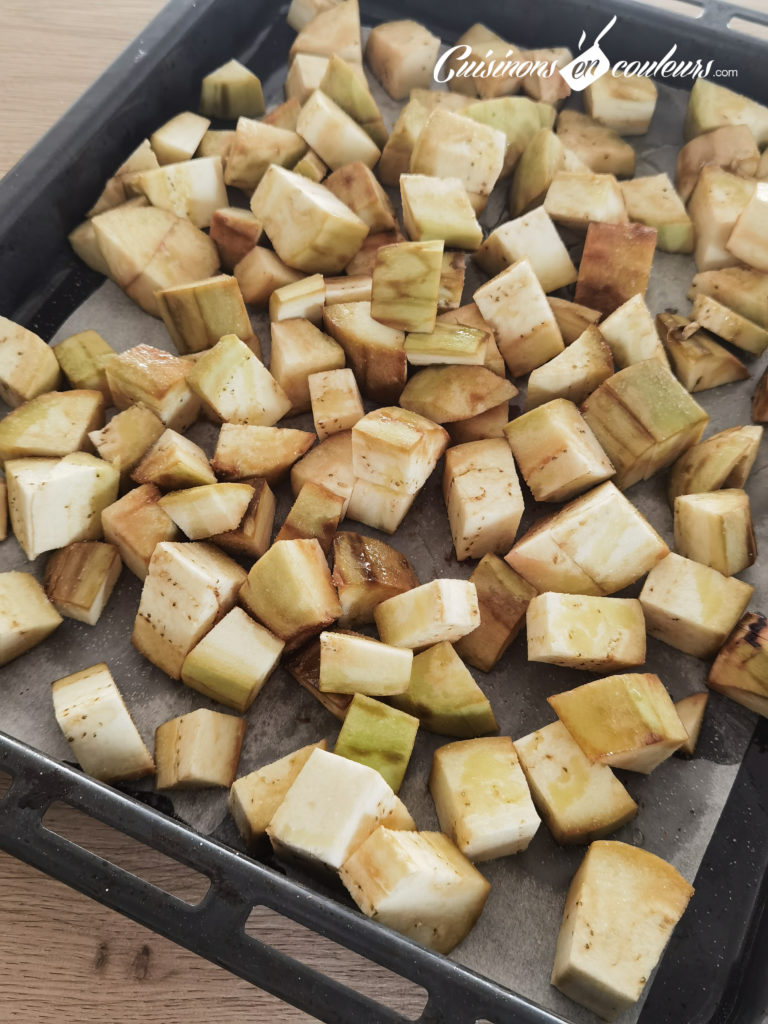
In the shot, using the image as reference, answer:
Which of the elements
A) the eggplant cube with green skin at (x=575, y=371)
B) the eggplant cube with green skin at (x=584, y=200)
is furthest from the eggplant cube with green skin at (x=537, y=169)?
the eggplant cube with green skin at (x=575, y=371)

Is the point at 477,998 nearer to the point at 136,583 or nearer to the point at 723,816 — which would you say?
the point at 723,816

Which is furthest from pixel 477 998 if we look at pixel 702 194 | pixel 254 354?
pixel 702 194

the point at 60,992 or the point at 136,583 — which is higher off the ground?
the point at 136,583

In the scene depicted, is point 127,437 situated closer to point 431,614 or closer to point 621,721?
point 431,614

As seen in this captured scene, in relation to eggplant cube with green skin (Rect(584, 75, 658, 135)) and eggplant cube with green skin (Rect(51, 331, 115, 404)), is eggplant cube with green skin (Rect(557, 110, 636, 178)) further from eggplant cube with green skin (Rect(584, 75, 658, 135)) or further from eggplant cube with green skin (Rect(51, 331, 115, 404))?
eggplant cube with green skin (Rect(51, 331, 115, 404))

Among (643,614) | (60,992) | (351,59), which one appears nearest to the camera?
(60,992)

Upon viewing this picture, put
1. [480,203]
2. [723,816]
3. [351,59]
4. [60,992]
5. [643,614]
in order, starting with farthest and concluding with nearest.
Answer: [351,59] < [480,203] < [643,614] < [723,816] < [60,992]

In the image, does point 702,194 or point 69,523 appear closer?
point 69,523
